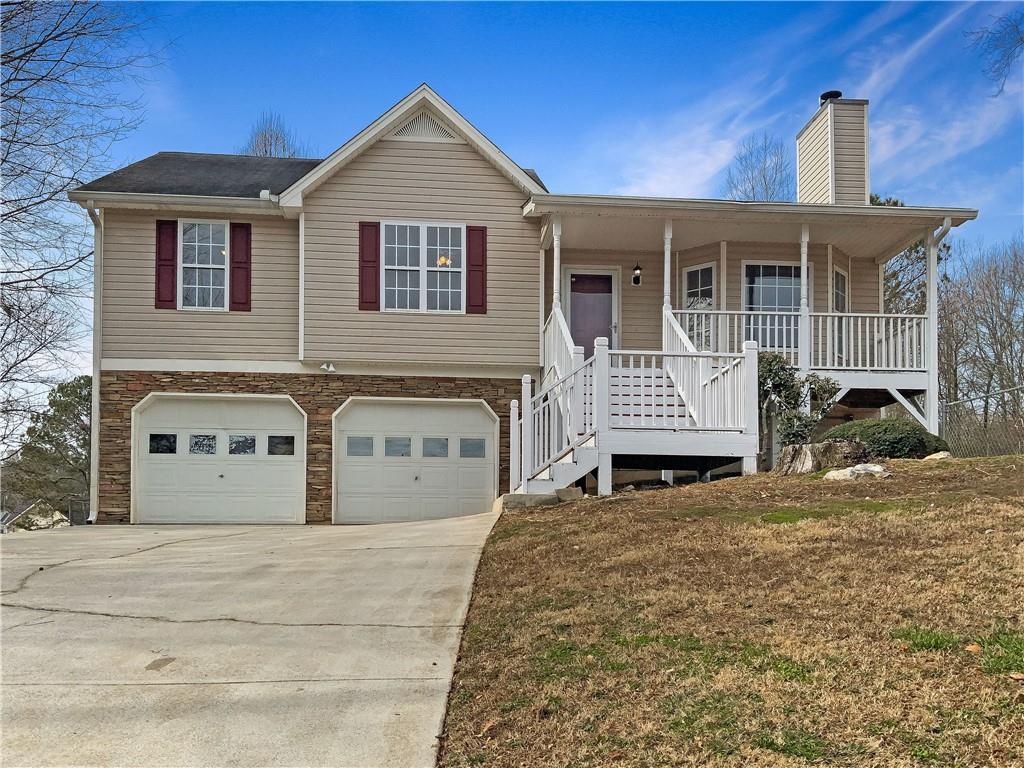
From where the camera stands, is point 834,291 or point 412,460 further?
point 834,291

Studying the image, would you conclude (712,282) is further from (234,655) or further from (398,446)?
(234,655)

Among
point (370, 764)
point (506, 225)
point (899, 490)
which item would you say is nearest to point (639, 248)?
point (506, 225)

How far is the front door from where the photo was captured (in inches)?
579

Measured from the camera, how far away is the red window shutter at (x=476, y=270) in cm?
1370

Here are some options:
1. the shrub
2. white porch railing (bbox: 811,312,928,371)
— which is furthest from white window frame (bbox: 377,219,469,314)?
the shrub

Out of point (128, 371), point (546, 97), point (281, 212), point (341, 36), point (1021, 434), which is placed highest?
point (341, 36)

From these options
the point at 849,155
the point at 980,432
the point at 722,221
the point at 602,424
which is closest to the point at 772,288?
the point at 722,221

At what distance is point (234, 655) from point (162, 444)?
9.56 meters

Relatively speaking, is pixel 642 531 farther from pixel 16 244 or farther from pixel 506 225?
pixel 16 244

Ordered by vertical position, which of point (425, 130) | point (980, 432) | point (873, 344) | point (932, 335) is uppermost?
point (425, 130)

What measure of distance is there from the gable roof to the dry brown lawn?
7816 mm

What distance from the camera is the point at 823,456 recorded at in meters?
10.1

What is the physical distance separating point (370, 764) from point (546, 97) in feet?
43.0

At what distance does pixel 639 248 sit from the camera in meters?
14.6
